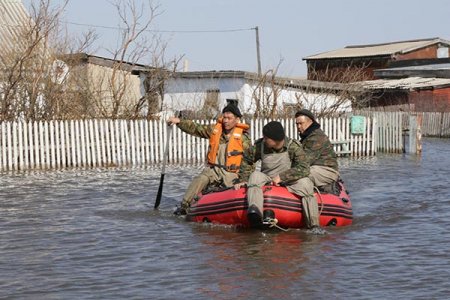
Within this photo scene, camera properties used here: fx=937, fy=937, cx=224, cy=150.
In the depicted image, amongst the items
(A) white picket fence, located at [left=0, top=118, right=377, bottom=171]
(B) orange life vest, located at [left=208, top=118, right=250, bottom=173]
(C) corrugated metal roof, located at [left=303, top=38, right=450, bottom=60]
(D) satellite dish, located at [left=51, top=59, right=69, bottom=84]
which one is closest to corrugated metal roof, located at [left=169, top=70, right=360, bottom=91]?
(D) satellite dish, located at [left=51, top=59, right=69, bottom=84]

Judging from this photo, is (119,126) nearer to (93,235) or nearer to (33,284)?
(93,235)

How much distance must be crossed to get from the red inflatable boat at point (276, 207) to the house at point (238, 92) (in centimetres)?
1586

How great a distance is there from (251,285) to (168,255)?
2228 millimetres

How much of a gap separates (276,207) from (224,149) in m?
1.72

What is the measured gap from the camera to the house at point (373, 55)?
55156 millimetres

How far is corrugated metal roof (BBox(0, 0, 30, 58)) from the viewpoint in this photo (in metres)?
30.8

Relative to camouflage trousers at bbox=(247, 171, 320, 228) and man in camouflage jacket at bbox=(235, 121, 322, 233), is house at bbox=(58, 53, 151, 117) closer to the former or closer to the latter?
man in camouflage jacket at bbox=(235, 121, 322, 233)

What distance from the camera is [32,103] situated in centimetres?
2612

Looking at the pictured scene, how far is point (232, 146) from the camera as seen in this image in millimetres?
14398

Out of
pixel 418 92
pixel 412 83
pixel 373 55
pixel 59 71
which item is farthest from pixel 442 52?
pixel 59 71

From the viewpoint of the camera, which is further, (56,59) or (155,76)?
(155,76)

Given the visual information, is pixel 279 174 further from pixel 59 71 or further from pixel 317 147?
pixel 59 71

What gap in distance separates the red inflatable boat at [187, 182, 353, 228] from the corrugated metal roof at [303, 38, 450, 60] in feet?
139

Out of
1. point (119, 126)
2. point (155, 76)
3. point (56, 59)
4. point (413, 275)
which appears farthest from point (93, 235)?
point (155, 76)
